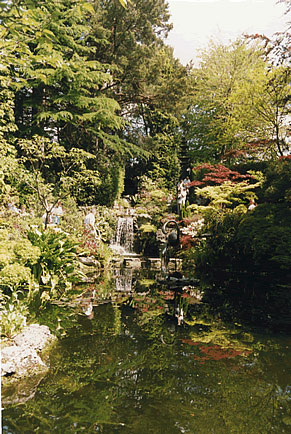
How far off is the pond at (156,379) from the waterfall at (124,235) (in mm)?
10058

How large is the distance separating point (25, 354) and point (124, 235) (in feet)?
40.3

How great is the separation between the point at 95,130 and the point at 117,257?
24.6 ft

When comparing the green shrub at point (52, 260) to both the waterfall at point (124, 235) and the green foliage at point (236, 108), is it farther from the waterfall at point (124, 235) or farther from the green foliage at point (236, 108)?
the green foliage at point (236, 108)

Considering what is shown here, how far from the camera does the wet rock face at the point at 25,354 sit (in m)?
3.11

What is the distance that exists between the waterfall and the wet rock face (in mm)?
11417

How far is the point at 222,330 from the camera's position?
15.6ft

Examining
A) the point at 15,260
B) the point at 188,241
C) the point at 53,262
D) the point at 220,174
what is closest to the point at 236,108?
the point at 220,174

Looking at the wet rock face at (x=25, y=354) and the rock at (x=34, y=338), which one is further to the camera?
the rock at (x=34, y=338)

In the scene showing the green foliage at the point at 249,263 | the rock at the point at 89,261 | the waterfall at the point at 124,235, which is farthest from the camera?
the waterfall at the point at 124,235

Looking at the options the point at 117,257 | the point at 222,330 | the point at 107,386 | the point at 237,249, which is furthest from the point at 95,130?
the point at 107,386

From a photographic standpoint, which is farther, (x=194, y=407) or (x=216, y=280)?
(x=216, y=280)

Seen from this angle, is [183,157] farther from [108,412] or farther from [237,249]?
[108,412]

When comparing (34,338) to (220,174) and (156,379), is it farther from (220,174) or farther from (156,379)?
(220,174)

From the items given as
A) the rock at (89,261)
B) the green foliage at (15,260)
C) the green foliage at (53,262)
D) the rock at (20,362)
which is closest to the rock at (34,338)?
the rock at (20,362)
